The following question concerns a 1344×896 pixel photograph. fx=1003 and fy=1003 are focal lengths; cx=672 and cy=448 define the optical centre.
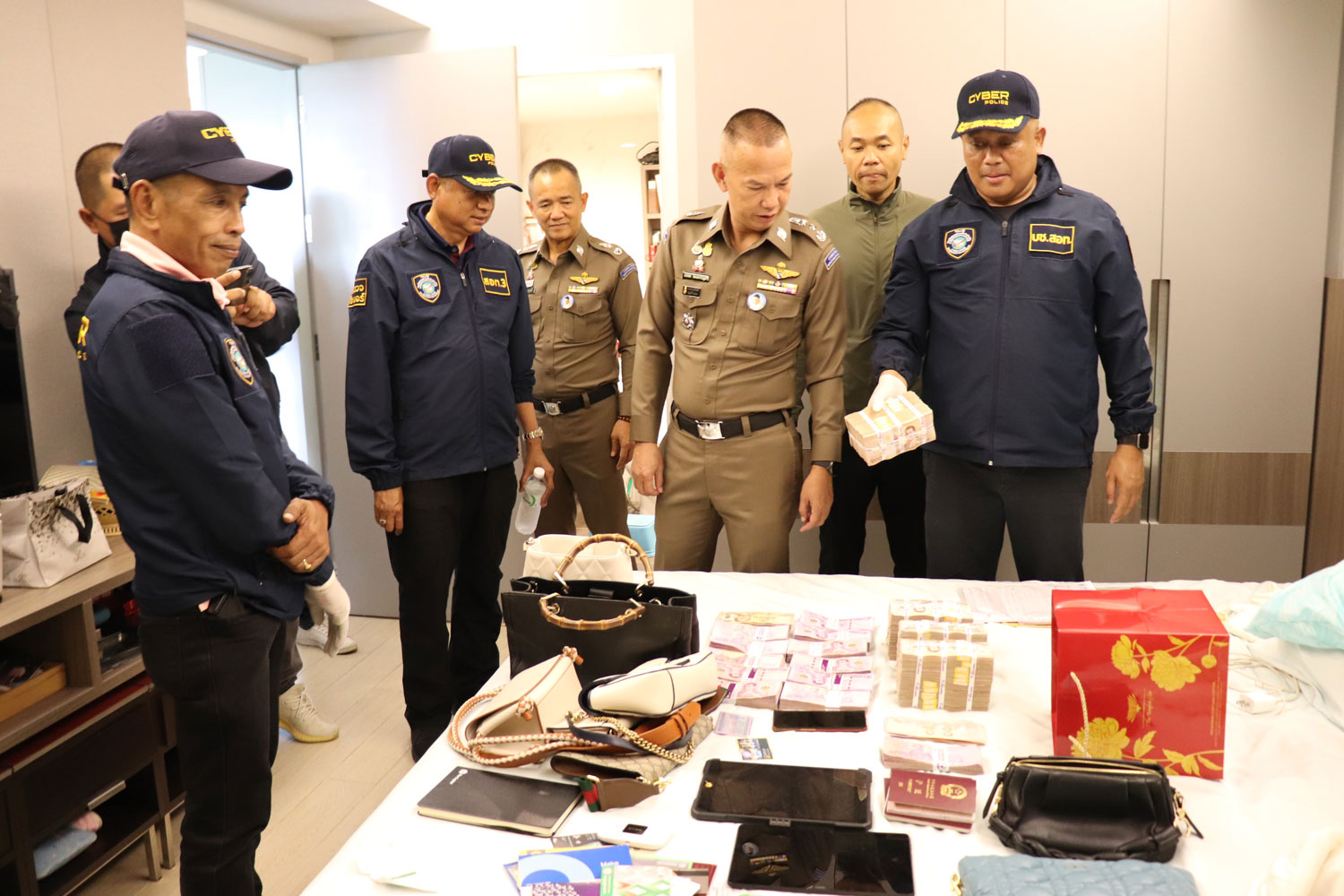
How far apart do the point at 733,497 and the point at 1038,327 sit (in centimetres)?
92

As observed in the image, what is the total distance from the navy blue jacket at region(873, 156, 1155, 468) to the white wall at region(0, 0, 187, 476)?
2.27m

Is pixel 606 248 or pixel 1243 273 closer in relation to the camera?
pixel 1243 273

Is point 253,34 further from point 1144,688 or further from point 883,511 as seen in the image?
point 1144,688

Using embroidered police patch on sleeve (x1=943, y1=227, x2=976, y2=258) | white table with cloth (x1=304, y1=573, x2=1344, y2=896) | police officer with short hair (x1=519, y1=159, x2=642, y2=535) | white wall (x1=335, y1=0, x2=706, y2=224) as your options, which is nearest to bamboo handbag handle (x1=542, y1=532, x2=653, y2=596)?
white table with cloth (x1=304, y1=573, x2=1344, y2=896)

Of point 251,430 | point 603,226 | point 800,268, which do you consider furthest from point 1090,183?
point 603,226

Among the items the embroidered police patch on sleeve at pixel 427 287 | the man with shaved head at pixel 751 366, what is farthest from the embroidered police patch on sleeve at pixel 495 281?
the man with shaved head at pixel 751 366

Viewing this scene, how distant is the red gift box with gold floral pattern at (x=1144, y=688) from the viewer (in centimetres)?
152

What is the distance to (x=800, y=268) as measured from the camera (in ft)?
9.18

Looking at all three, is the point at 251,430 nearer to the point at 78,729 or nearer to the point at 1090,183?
the point at 78,729

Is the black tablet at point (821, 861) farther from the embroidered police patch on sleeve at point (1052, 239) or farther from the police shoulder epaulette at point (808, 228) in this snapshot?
the police shoulder epaulette at point (808, 228)

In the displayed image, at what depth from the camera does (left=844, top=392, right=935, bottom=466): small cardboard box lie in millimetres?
2336

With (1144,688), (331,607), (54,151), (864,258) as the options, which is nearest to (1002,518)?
(864,258)

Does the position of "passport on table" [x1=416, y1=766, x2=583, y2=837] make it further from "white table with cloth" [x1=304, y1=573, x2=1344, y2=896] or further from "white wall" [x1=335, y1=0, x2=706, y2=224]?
"white wall" [x1=335, y1=0, x2=706, y2=224]

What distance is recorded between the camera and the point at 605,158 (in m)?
6.87
